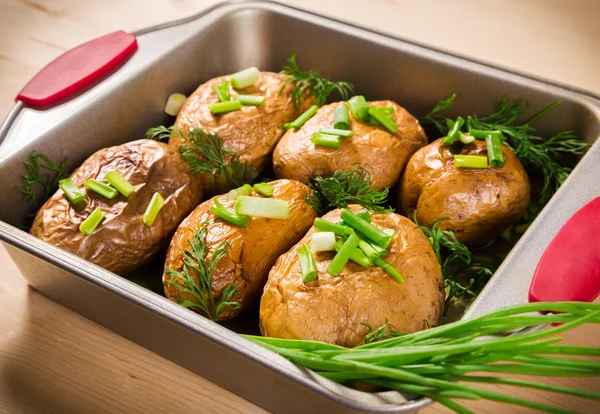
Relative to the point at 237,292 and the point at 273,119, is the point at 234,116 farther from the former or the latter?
the point at 237,292

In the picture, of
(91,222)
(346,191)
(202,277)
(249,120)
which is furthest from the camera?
(249,120)

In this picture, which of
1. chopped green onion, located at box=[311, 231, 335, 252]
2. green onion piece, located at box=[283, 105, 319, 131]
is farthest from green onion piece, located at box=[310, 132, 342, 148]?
chopped green onion, located at box=[311, 231, 335, 252]

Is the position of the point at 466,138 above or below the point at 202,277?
above

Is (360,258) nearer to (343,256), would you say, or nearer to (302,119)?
(343,256)

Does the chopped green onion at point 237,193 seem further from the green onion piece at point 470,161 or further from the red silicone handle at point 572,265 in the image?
the red silicone handle at point 572,265

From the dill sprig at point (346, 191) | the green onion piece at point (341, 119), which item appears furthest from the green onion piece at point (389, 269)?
the green onion piece at point (341, 119)

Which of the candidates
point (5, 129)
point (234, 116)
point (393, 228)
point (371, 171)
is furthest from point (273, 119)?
point (5, 129)

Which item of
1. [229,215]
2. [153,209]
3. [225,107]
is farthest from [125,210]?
[225,107]
